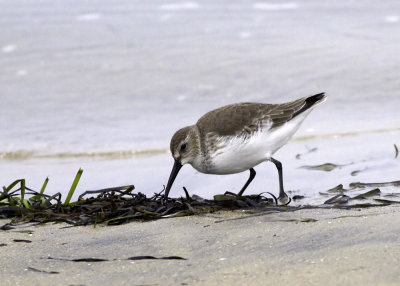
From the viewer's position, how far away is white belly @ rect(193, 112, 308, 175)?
17.9 feet

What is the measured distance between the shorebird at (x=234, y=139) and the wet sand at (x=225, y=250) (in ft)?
2.35

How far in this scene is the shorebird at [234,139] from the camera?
5461mm

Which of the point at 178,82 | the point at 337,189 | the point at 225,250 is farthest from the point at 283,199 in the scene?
the point at 178,82

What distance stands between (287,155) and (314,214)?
297 centimetres

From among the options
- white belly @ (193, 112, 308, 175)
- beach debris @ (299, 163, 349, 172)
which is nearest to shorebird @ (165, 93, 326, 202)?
white belly @ (193, 112, 308, 175)

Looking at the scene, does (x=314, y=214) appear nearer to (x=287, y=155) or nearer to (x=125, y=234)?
(x=125, y=234)

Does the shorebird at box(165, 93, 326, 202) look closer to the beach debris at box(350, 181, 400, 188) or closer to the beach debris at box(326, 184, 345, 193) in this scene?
the beach debris at box(326, 184, 345, 193)

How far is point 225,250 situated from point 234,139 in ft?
5.56

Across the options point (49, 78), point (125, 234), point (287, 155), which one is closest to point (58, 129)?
point (49, 78)

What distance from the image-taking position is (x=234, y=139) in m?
5.45

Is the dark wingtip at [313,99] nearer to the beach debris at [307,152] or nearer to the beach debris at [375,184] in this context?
the beach debris at [375,184]

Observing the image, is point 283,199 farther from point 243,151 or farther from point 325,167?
point 325,167

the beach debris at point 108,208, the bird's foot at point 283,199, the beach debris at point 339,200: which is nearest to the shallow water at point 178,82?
the bird's foot at point 283,199

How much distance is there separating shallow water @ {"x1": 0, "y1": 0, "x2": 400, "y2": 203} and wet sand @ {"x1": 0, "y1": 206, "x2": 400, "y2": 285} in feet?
4.60
